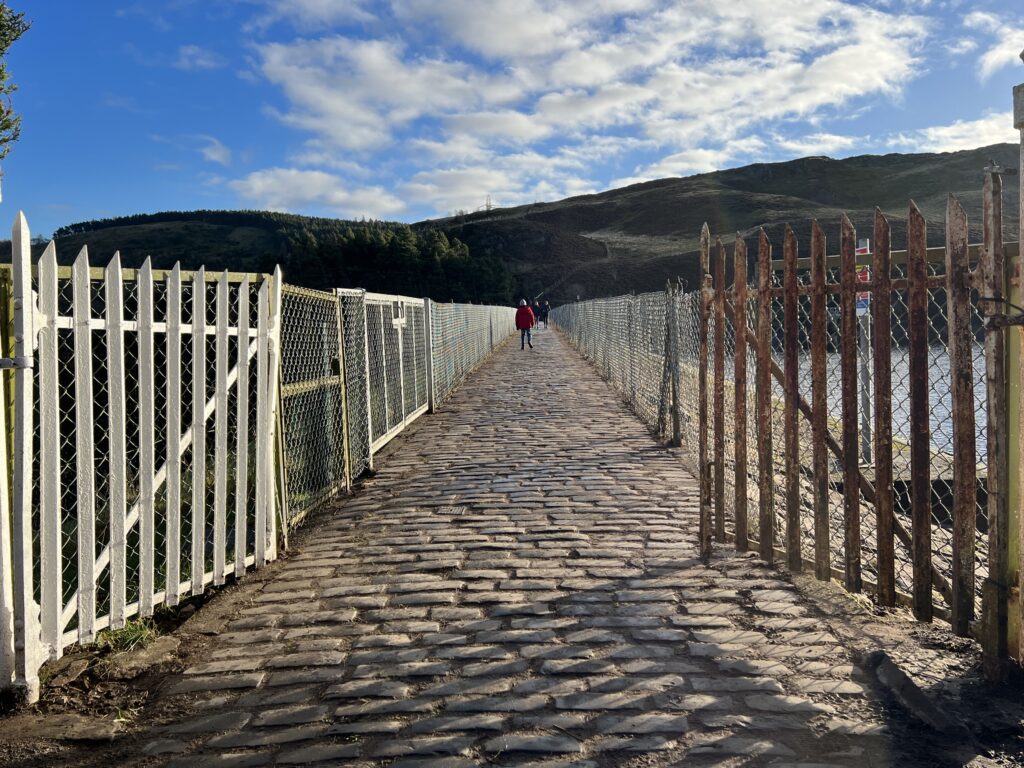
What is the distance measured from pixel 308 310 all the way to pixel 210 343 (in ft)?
5.81

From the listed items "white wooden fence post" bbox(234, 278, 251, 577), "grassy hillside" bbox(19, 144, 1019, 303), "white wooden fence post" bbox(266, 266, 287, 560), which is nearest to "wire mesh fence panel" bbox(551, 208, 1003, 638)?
"white wooden fence post" bbox(266, 266, 287, 560)

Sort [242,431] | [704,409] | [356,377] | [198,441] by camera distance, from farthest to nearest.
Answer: [356,377] → [704,409] → [242,431] → [198,441]

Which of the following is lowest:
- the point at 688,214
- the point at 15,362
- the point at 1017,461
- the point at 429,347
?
the point at 1017,461

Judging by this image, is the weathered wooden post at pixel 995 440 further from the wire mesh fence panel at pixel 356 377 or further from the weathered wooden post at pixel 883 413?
the wire mesh fence panel at pixel 356 377

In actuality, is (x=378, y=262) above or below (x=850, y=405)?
above

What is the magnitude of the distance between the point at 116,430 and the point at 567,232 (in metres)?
126

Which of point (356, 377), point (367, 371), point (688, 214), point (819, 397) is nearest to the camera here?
point (819, 397)

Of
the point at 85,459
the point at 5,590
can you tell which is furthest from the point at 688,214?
the point at 5,590

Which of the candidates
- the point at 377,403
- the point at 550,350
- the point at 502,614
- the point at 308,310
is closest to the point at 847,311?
the point at 502,614

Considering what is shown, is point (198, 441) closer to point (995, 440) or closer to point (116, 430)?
point (116, 430)

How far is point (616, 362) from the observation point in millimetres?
16766

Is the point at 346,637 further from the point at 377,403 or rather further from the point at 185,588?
the point at 377,403

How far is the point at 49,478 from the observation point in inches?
145

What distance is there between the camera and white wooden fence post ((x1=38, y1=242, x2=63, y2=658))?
11.9ft
